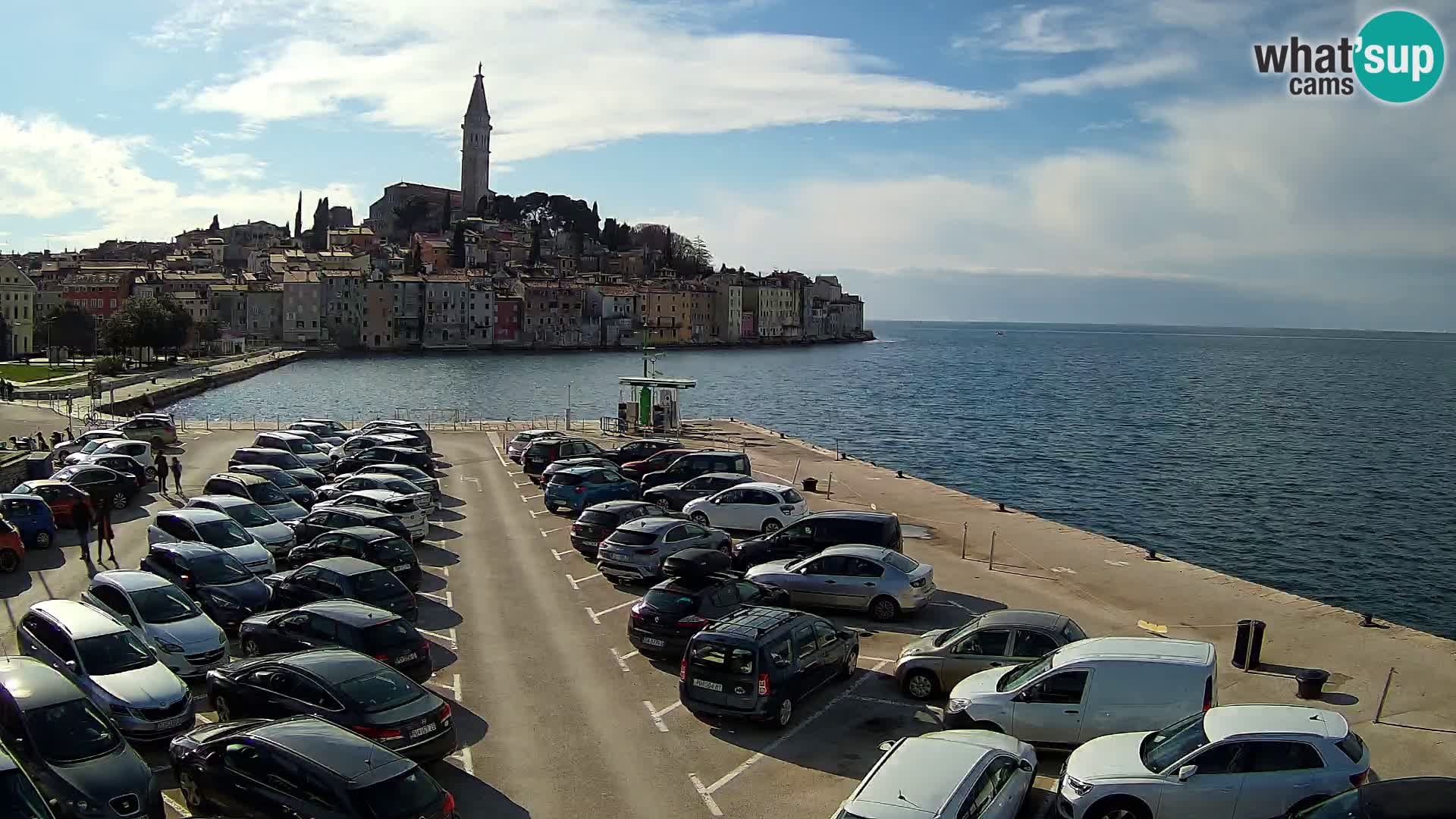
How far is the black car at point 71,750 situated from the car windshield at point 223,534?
8.31 meters

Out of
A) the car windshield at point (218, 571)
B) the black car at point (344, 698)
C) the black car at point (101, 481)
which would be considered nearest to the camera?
the black car at point (344, 698)

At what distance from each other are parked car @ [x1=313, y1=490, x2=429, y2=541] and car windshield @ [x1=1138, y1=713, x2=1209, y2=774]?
16.3 m

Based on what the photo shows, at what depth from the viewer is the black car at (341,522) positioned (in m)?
21.5

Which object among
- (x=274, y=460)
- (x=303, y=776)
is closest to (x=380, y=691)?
(x=303, y=776)

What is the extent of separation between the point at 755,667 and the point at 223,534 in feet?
37.9

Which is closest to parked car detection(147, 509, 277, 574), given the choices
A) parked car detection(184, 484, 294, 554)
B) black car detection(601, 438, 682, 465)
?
parked car detection(184, 484, 294, 554)

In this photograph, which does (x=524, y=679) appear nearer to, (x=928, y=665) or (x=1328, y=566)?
(x=928, y=665)

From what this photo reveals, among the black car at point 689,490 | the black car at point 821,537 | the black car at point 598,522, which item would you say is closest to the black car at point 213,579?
the black car at point 598,522

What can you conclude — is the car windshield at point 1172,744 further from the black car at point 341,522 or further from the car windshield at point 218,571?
the black car at point 341,522

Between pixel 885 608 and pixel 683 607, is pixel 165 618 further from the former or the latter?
pixel 885 608

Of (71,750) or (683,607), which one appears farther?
(683,607)

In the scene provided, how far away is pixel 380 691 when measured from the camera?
11.4 metres

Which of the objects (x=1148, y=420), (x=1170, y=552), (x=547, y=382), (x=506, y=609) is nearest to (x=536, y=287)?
(x=547, y=382)

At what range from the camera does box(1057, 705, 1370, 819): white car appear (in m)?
9.21
